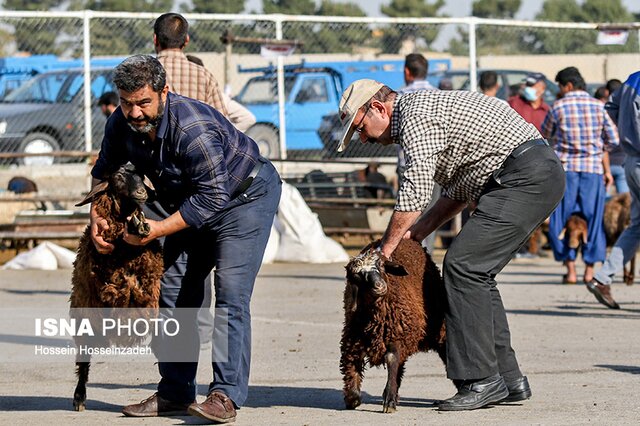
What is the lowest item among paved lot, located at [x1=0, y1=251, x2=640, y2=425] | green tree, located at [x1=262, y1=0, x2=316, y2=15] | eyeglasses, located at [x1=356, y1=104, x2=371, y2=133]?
paved lot, located at [x1=0, y1=251, x2=640, y2=425]

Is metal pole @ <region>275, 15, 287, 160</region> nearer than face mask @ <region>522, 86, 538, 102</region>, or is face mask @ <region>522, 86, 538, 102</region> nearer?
face mask @ <region>522, 86, 538, 102</region>

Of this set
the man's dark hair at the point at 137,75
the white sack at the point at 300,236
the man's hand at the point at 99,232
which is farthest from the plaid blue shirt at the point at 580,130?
the man's dark hair at the point at 137,75

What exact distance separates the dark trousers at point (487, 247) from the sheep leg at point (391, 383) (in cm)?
29

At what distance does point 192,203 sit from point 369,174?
416 inches

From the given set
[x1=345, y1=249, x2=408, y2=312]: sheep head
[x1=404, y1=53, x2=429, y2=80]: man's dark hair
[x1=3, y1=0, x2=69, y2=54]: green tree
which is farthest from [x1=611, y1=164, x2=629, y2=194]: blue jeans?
[x1=345, y1=249, x2=408, y2=312]: sheep head

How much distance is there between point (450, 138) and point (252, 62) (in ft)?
45.4

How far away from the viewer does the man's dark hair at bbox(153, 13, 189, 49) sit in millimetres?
8633

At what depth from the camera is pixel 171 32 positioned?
8.63 metres

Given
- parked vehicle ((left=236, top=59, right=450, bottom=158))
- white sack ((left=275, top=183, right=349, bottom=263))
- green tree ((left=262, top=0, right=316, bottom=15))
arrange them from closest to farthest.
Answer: white sack ((left=275, top=183, right=349, bottom=263)), parked vehicle ((left=236, top=59, right=450, bottom=158)), green tree ((left=262, top=0, right=316, bottom=15))

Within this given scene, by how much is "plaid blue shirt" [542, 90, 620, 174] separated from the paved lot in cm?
127

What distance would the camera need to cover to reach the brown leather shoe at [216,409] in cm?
599

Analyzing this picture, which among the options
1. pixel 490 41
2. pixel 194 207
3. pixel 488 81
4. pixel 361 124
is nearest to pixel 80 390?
pixel 194 207

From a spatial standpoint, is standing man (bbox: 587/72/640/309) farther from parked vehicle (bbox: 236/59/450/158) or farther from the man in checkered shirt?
parked vehicle (bbox: 236/59/450/158)

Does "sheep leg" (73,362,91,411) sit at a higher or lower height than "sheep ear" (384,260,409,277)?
lower
